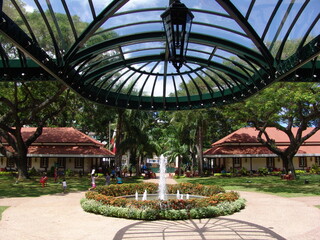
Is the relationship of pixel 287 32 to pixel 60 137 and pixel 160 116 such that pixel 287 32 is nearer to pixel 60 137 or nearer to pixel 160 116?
pixel 60 137

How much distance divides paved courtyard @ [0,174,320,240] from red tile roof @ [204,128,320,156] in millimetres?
24346

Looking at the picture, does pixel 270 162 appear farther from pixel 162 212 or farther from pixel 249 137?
pixel 162 212

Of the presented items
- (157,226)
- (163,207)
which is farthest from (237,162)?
(157,226)

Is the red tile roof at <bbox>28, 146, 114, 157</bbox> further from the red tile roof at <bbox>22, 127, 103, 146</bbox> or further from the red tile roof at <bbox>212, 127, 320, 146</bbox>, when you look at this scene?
the red tile roof at <bbox>212, 127, 320, 146</bbox>

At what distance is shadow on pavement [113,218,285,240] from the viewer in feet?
27.4

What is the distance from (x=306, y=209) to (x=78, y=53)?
11895mm

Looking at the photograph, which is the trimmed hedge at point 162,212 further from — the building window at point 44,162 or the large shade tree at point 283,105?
the building window at point 44,162

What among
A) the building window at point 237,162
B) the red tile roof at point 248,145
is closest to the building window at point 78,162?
the red tile roof at point 248,145

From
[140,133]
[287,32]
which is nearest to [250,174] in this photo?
[140,133]

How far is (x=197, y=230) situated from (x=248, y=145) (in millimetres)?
32968

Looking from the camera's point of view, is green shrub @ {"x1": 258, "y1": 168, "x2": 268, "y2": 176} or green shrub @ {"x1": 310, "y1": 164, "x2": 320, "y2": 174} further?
green shrub @ {"x1": 310, "y1": 164, "x2": 320, "y2": 174}

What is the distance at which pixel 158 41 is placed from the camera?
7.45m

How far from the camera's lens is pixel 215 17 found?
671 centimetres

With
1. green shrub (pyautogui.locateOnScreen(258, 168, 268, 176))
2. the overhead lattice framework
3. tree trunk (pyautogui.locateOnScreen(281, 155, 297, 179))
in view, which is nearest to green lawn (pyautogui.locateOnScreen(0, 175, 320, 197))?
tree trunk (pyautogui.locateOnScreen(281, 155, 297, 179))
